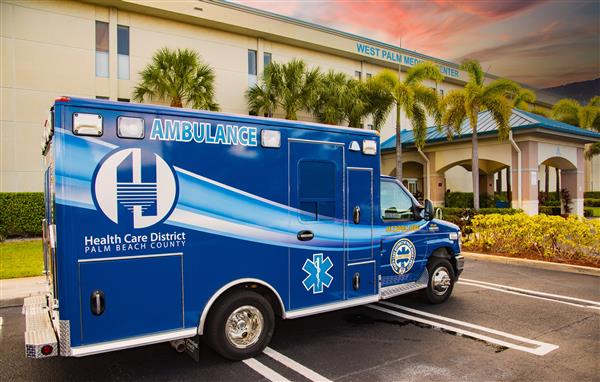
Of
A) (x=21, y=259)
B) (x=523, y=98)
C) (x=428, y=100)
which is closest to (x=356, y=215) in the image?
(x=21, y=259)

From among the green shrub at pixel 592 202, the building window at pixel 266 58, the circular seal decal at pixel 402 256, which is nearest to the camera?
the circular seal decal at pixel 402 256

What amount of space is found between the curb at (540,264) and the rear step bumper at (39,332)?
10.3 metres

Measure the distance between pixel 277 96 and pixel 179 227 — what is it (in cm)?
1811

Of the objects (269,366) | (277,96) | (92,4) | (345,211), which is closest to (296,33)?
(277,96)

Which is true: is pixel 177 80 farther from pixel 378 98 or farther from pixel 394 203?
pixel 394 203

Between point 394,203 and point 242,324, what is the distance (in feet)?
10.1

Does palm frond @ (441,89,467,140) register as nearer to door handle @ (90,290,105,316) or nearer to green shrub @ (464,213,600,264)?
green shrub @ (464,213,600,264)

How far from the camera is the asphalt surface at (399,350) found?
4582 mm

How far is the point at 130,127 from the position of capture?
4227 mm

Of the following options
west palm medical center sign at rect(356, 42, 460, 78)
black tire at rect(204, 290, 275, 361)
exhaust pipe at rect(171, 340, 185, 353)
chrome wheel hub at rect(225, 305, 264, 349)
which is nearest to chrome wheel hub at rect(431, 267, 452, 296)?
black tire at rect(204, 290, 275, 361)

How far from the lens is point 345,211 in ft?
18.6

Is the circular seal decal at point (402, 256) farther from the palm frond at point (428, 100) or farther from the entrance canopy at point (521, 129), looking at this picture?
the palm frond at point (428, 100)

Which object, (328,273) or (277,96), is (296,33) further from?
(328,273)

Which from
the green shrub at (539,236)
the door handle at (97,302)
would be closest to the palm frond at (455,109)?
the green shrub at (539,236)
